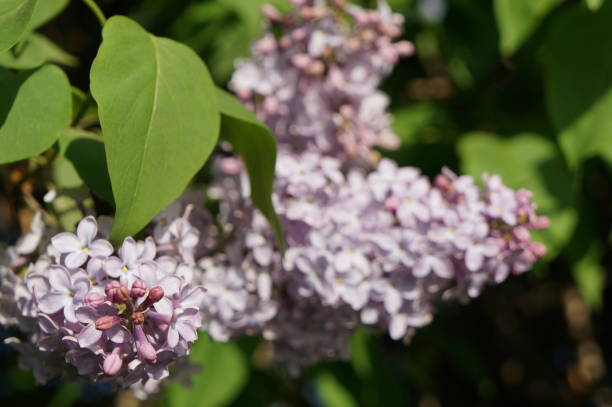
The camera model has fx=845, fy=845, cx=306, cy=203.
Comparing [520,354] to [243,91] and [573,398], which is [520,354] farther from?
[243,91]

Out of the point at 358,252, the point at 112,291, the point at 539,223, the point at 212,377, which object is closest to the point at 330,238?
the point at 358,252

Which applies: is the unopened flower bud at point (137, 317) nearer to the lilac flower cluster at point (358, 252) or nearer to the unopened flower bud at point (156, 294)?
the unopened flower bud at point (156, 294)

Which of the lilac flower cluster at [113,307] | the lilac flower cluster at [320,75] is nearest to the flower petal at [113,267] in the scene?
the lilac flower cluster at [113,307]

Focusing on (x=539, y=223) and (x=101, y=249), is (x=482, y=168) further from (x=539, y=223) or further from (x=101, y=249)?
(x=101, y=249)

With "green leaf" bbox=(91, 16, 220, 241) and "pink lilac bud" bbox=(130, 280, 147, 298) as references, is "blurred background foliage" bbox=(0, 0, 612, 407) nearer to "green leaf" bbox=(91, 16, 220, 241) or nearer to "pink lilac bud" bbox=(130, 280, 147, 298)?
"green leaf" bbox=(91, 16, 220, 241)

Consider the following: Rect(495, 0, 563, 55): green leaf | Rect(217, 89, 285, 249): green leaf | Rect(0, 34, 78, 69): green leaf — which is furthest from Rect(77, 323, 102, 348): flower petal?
Rect(495, 0, 563, 55): green leaf

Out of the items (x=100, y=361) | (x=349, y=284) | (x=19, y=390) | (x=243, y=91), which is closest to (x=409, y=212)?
(x=349, y=284)
